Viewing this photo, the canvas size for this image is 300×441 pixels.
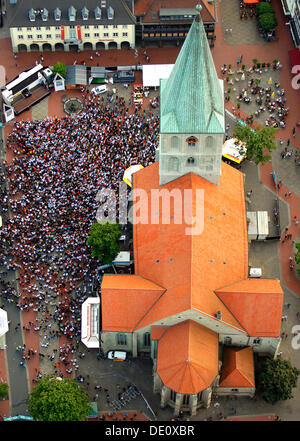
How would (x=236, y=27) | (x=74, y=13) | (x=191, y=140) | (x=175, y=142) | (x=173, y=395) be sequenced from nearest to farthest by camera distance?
(x=173, y=395)
(x=191, y=140)
(x=175, y=142)
(x=74, y=13)
(x=236, y=27)

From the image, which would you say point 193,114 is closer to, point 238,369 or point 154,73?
point 238,369

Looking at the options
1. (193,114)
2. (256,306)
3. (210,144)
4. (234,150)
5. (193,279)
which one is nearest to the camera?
(193,114)

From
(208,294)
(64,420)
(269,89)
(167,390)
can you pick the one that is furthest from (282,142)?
(64,420)

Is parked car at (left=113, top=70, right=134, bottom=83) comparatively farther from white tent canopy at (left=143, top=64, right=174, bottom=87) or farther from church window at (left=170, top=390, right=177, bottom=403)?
church window at (left=170, top=390, right=177, bottom=403)

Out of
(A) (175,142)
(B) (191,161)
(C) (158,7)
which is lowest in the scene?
(B) (191,161)

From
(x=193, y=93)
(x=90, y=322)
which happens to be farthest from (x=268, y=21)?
(x=90, y=322)

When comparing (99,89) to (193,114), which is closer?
(193,114)

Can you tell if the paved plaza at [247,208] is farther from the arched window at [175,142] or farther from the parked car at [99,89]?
the arched window at [175,142]

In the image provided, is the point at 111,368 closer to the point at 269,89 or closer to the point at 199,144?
the point at 199,144
